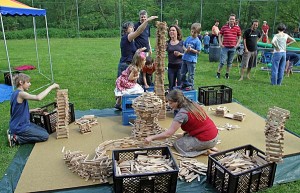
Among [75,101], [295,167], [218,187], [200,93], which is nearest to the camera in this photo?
[218,187]

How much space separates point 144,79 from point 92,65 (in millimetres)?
6840

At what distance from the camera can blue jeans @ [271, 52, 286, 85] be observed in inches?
353

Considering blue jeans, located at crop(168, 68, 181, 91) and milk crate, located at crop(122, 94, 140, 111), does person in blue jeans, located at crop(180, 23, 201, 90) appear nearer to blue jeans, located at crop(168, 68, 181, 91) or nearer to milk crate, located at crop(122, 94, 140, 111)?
blue jeans, located at crop(168, 68, 181, 91)

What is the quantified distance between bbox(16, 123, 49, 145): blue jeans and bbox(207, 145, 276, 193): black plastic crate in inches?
118

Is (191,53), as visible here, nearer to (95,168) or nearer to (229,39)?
(229,39)

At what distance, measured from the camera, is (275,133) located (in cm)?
378

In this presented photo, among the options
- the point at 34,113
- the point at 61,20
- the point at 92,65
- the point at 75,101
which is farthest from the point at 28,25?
the point at 34,113

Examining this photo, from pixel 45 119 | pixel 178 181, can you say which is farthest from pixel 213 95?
pixel 45 119

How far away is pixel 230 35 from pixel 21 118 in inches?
281

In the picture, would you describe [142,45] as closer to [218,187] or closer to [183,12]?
[218,187]

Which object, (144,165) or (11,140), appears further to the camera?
(11,140)

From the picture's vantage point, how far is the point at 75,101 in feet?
25.4

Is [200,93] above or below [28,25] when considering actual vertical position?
below

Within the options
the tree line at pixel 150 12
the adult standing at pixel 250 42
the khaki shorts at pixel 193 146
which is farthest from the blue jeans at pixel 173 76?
the tree line at pixel 150 12
